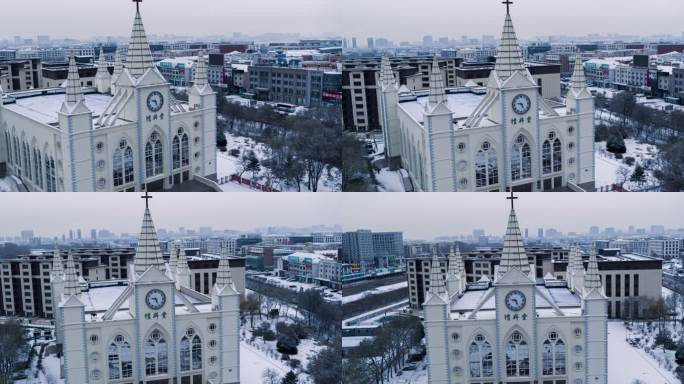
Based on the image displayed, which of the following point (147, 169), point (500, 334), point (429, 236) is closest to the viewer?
point (147, 169)

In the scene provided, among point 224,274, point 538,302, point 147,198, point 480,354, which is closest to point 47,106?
point 147,198

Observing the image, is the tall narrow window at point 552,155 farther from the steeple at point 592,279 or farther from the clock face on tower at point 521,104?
the steeple at point 592,279

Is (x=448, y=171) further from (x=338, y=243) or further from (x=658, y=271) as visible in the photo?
(x=658, y=271)

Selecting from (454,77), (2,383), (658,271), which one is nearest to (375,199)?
(454,77)

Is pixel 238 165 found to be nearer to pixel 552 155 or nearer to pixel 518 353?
pixel 552 155

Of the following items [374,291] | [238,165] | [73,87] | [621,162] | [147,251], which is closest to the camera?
[73,87]

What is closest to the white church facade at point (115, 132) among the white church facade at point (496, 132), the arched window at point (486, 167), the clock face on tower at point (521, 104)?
the white church facade at point (496, 132)
